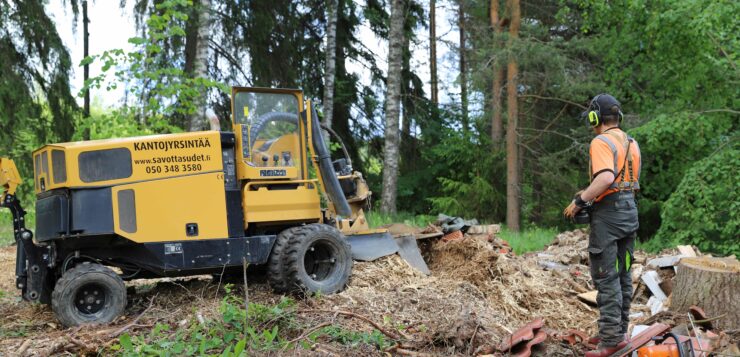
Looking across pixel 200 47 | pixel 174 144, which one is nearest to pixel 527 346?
pixel 174 144

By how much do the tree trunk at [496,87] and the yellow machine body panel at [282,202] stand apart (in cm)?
935

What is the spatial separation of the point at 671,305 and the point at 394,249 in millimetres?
3025

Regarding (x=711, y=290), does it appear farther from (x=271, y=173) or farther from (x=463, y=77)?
(x=463, y=77)

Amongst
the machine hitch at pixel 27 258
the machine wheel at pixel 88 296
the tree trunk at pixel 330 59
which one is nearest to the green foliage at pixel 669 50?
the tree trunk at pixel 330 59

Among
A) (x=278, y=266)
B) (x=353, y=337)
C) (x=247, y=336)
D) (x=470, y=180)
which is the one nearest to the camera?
(x=247, y=336)

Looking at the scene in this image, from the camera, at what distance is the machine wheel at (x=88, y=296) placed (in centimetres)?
597

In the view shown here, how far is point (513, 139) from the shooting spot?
662 inches

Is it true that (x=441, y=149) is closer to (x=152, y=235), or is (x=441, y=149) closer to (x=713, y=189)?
(x=713, y=189)

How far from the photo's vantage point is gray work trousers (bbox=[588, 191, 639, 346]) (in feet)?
16.6

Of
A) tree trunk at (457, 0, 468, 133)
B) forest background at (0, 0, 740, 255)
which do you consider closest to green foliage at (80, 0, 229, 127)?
forest background at (0, 0, 740, 255)

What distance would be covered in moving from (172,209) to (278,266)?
1207 millimetres

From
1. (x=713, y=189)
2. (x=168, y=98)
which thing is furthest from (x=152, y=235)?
(x=713, y=189)

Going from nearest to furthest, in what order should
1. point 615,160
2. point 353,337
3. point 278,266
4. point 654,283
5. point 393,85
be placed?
point 615,160 → point 353,337 → point 278,266 → point 654,283 → point 393,85

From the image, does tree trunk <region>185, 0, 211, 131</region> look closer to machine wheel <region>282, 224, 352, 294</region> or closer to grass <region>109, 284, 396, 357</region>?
machine wheel <region>282, 224, 352, 294</region>
